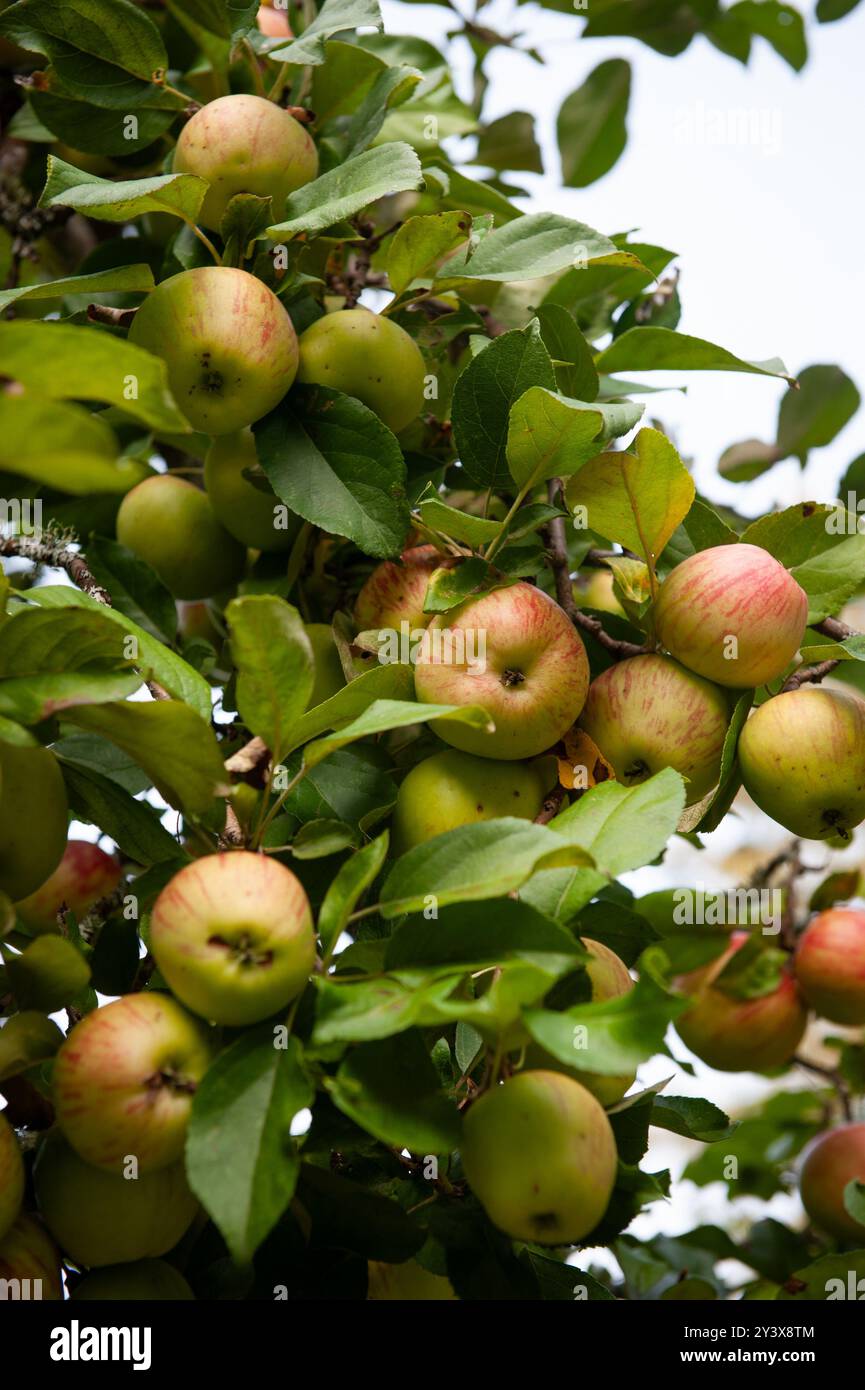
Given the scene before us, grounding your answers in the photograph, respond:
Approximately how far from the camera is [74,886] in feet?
4.06

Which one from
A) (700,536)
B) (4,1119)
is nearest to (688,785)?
(700,536)

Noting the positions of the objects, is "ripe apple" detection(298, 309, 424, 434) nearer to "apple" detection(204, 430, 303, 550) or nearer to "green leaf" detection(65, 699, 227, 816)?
"apple" detection(204, 430, 303, 550)

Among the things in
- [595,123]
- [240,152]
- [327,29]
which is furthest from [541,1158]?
[595,123]

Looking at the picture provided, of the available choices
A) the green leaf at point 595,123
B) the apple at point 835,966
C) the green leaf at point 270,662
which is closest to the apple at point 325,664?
the green leaf at point 270,662

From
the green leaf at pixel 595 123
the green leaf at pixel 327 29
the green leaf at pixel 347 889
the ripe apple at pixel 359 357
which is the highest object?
the green leaf at pixel 595 123

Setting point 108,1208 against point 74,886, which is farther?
point 74,886

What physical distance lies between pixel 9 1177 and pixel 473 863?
334 millimetres

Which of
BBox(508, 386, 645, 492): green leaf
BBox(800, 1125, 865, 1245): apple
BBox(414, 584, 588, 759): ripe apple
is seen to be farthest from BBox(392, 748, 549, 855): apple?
BBox(800, 1125, 865, 1245): apple

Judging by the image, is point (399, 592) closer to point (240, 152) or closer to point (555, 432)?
point (555, 432)

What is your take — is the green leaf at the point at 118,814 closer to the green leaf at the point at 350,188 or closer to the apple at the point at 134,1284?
the apple at the point at 134,1284

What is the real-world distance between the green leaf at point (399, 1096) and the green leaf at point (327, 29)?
0.82m

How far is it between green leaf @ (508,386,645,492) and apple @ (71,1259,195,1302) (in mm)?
621

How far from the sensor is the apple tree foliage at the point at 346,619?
0.68m
